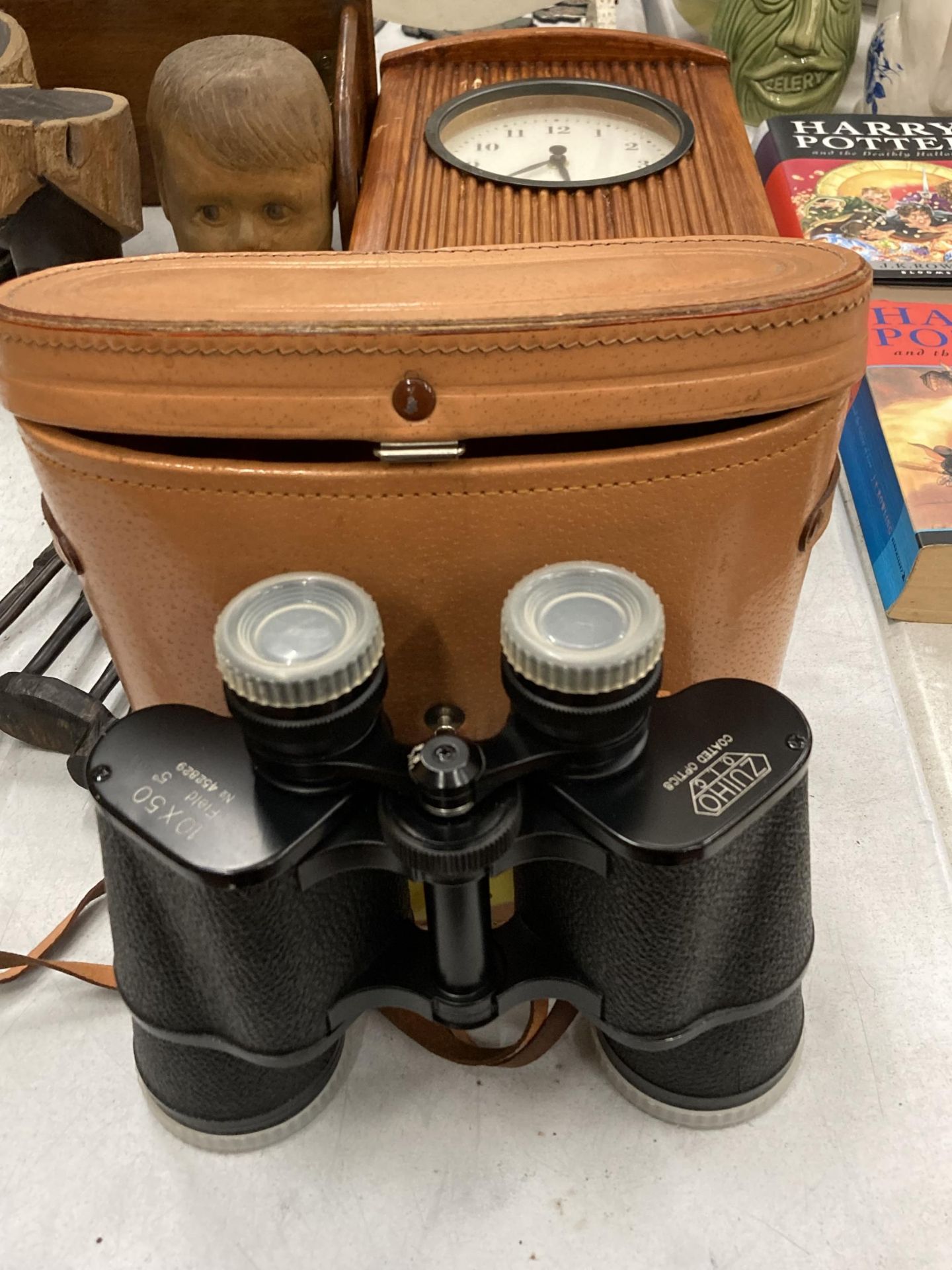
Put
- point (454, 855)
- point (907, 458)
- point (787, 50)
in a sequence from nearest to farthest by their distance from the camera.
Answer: point (454, 855), point (907, 458), point (787, 50)

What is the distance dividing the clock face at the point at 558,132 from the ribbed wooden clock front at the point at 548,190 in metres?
0.02

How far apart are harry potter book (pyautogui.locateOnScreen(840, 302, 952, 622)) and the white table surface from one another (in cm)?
26

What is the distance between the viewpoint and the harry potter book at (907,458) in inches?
33.8

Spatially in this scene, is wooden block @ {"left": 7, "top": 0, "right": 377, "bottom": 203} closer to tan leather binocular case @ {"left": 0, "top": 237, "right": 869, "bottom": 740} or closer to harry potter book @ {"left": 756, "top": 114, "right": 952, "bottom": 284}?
harry potter book @ {"left": 756, "top": 114, "right": 952, "bottom": 284}

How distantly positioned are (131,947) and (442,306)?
345 mm

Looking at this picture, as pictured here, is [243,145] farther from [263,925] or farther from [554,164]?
[263,925]

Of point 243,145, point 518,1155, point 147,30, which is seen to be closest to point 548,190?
point 243,145

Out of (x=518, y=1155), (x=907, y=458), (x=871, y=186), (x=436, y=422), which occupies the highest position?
(x=436, y=422)

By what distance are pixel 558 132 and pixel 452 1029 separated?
0.86 meters

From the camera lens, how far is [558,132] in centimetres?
107

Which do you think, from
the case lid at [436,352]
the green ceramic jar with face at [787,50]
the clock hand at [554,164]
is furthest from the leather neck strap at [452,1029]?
the green ceramic jar with face at [787,50]

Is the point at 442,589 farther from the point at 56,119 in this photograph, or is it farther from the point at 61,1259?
the point at 56,119

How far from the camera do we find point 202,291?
1.71ft

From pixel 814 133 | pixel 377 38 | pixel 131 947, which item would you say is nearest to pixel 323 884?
pixel 131 947
